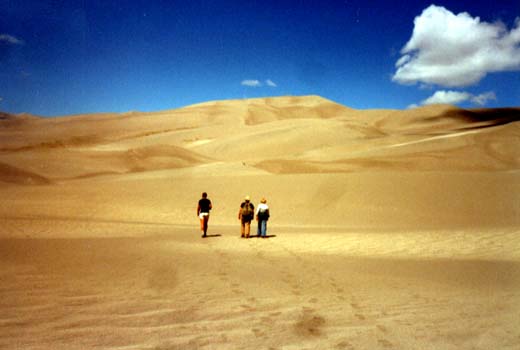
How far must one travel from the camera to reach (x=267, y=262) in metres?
9.50

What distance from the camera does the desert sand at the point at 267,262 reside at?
5.01 meters

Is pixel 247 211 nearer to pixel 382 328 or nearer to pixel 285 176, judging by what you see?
pixel 382 328

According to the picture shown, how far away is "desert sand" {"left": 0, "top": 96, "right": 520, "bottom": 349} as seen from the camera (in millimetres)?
5008

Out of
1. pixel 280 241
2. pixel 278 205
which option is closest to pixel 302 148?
pixel 278 205

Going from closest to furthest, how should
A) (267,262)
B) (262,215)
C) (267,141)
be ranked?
(267,262) → (262,215) → (267,141)

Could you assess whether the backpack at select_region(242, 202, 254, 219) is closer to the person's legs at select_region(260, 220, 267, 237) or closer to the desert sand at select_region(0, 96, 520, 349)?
the person's legs at select_region(260, 220, 267, 237)

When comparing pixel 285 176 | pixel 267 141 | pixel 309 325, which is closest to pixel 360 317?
pixel 309 325

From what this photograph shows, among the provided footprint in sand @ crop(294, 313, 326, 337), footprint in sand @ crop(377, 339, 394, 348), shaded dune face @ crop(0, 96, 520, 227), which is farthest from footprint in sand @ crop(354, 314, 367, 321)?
shaded dune face @ crop(0, 96, 520, 227)

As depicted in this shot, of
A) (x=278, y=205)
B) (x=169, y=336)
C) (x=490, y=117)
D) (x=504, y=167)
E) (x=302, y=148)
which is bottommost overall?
(x=169, y=336)

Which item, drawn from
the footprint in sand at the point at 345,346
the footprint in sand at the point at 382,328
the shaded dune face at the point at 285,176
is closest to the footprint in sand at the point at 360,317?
the footprint in sand at the point at 382,328

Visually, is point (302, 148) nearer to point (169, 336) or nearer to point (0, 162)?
point (0, 162)

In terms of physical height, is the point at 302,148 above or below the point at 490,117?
below

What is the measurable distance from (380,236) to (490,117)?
7784 centimetres

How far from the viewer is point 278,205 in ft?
72.4
